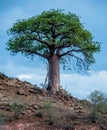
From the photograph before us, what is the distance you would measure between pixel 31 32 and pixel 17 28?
30.6 inches

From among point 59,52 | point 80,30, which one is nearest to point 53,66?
point 59,52

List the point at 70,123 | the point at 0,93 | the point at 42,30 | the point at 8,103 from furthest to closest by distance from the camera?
the point at 42,30, the point at 0,93, the point at 8,103, the point at 70,123

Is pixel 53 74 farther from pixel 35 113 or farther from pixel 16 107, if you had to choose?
pixel 16 107

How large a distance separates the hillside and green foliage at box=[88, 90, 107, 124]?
0.35 m

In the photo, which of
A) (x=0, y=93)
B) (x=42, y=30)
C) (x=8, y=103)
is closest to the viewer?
(x=8, y=103)

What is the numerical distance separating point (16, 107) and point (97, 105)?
11.0ft

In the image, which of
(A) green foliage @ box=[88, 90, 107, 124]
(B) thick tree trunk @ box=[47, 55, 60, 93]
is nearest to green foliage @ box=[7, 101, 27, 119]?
(A) green foliage @ box=[88, 90, 107, 124]

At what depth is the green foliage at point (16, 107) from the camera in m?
17.2

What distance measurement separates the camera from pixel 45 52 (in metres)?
26.0

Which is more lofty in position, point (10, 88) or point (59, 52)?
point (59, 52)

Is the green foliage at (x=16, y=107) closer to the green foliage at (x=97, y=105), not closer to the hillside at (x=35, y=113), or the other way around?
the hillside at (x=35, y=113)

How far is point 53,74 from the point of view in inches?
992

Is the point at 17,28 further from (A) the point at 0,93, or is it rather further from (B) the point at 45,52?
(A) the point at 0,93

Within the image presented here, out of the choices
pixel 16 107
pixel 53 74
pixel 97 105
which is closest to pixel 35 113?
pixel 16 107
